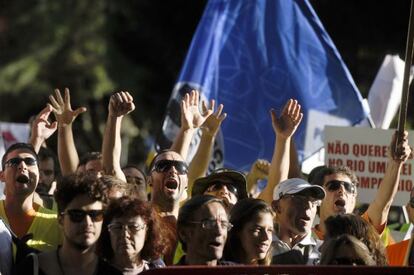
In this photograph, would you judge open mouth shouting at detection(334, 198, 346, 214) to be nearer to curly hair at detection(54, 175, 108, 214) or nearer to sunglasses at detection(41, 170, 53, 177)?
sunglasses at detection(41, 170, 53, 177)

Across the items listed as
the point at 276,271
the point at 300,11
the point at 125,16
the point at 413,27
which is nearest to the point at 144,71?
the point at 125,16

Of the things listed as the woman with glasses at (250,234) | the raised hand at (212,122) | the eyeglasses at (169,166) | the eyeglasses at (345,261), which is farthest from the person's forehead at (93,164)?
the eyeglasses at (345,261)

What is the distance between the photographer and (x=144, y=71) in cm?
2417

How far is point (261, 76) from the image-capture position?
13.3 meters

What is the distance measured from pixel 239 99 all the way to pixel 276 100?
1.01ft

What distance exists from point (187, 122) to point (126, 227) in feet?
8.53

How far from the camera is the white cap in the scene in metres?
9.30

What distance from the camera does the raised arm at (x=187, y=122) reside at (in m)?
10.3

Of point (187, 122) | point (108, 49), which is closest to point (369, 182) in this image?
point (187, 122)

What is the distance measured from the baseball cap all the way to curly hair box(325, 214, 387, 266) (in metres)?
1.32

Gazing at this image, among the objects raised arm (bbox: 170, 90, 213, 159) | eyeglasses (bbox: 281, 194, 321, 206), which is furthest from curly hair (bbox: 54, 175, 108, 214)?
raised arm (bbox: 170, 90, 213, 159)

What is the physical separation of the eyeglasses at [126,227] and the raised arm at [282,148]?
223 cm

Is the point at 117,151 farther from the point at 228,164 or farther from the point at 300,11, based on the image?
the point at 300,11

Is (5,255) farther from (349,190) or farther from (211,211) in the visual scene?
(349,190)
